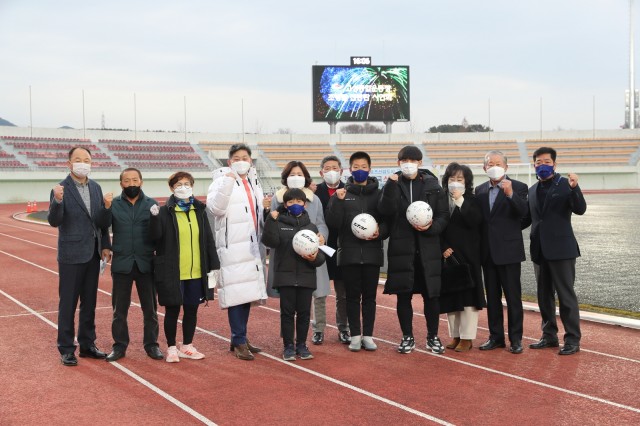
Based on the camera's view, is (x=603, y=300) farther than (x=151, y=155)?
No

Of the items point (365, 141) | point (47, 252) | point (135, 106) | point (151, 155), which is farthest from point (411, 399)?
point (135, 106)

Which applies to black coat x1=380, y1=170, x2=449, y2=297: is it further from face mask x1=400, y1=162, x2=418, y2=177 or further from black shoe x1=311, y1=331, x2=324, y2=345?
black shoe x1=311, y1=331, x2=324, y2=345

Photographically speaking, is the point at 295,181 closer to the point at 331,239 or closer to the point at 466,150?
the point at 331,239

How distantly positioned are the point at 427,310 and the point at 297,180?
6.54ft

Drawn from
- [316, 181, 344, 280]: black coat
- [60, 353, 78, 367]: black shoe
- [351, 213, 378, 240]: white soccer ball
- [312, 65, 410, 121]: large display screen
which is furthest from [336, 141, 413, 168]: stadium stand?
[60, 353, 78, 367]: black shoe

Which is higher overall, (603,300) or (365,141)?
(365,141)

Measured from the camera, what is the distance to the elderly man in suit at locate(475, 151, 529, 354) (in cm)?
755

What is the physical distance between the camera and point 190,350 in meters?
7.42

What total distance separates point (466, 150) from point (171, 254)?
2752 inches

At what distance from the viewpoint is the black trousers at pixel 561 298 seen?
7488 millimetres

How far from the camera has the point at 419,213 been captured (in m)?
7.17

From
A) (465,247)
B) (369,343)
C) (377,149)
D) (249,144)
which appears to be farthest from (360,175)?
(249,144)

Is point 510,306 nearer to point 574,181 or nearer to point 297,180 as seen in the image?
point 574,181

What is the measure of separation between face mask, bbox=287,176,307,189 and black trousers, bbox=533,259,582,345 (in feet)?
9.21
